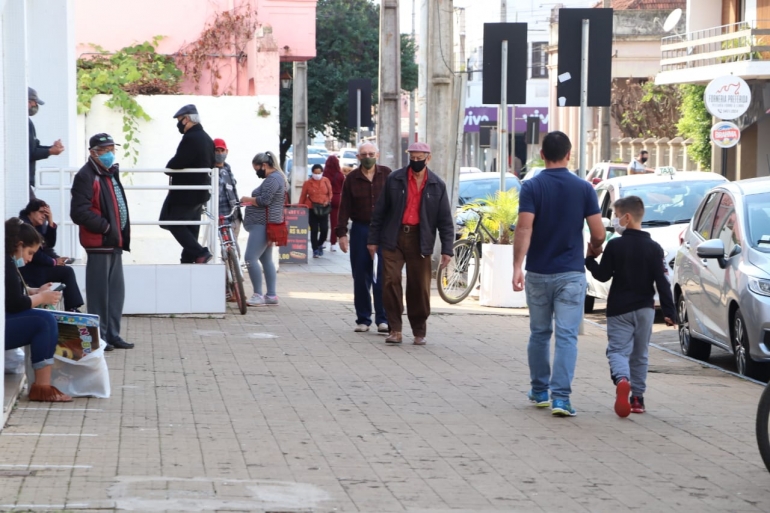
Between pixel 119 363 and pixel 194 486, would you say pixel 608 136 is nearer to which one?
pixel 119 363

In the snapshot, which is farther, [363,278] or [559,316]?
[363,278]

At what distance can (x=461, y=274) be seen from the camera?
55.1 feet

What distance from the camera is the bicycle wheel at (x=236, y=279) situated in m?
14.0

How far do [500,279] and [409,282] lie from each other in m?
4.03

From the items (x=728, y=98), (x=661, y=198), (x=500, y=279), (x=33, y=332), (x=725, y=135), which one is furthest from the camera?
(x=725, y=135)

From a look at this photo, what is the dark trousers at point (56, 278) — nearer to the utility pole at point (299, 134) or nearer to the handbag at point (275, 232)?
the handbag at point (275, 232)

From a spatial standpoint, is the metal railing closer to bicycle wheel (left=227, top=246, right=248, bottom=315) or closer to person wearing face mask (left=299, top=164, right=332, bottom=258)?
bicycle wheel (left=227, top=246, right=248, bottom=315)

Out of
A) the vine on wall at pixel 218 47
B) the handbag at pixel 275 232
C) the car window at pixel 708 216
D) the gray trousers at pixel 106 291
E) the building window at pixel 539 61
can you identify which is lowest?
the gray trousers at pixel 106 291

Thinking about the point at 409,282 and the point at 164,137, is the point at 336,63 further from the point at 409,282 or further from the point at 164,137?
the point at 409,282

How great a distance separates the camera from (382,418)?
842 cm

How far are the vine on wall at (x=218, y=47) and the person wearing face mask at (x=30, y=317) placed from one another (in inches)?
520

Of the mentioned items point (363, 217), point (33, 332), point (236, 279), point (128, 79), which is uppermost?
point (128, 79)

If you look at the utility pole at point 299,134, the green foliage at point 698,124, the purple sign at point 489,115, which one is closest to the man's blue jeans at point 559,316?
the utility pole at point 299,134

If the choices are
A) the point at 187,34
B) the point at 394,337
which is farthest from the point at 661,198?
the point at 187,34
